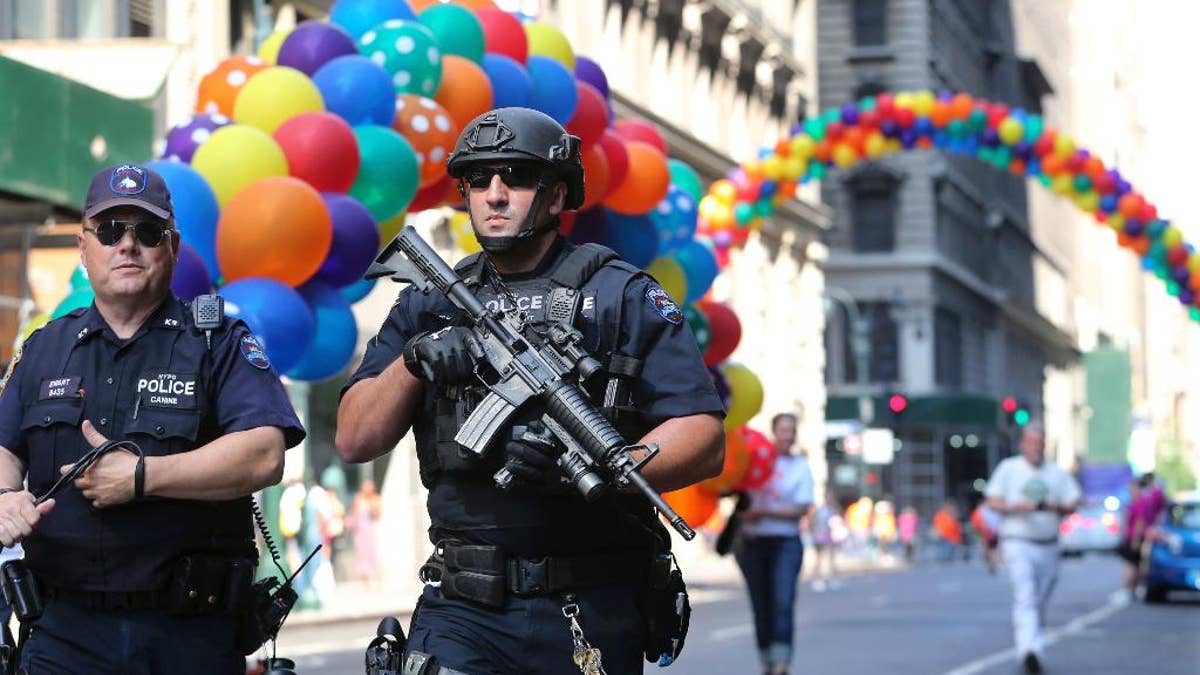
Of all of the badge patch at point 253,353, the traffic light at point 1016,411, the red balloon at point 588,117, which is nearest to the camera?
the badge patch at point 253,353

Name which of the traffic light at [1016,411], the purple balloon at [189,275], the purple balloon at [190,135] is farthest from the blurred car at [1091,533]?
the purple balloon at [189,275]

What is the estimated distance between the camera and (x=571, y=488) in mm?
5191

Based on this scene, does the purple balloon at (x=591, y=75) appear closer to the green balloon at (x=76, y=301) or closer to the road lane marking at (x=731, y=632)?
the green balloon at (x=76, y=301)

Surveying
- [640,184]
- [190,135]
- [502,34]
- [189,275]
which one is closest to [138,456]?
[189,275]

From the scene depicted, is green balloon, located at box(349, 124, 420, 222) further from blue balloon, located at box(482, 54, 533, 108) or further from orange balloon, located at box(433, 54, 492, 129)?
blue balloon, located at box(482, 54, 533, 108)

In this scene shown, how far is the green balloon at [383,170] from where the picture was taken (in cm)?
1338

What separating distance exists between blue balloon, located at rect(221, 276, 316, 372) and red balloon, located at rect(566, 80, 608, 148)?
120 inches

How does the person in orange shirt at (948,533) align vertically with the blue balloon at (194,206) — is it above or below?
below

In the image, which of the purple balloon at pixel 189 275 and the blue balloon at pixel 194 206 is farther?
the blue balloon at pixel 194 206

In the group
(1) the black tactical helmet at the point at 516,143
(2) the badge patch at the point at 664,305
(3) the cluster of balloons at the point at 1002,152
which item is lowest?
(2) the badge patch at the point at 664,305

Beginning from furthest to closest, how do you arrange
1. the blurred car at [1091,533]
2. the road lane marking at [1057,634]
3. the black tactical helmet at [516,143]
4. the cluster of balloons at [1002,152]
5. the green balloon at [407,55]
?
1. the blurred car at [1091,533]
2. the cluster of balloons at [1002,152]
3. the road lane marking at [1057,634]
4. the green balloon at [407,55]
5. the black tactical helmet at [516,143]

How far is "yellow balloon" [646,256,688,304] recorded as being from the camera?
1594 centimetres

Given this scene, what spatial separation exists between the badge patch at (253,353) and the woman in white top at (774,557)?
864 centimetres

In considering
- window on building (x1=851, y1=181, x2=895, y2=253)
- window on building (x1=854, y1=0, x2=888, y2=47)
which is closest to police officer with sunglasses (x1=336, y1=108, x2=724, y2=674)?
window on building (x1=851, y1=181, x2=895, y2=253)
